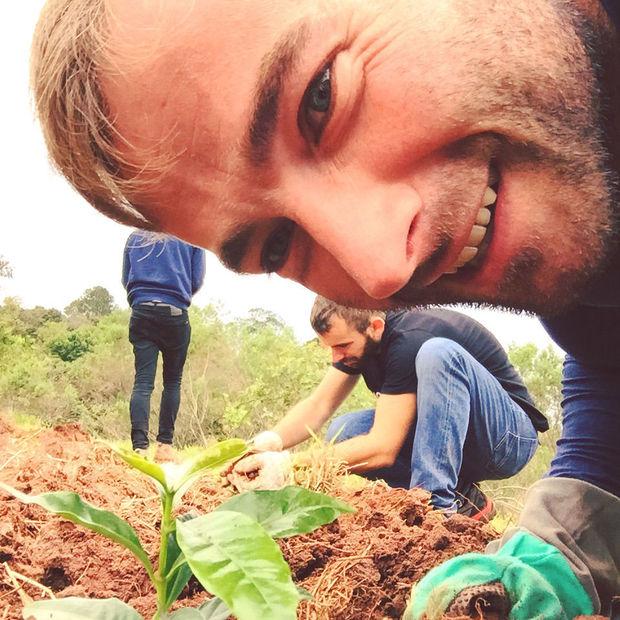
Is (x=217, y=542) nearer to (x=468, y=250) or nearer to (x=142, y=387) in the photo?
(x=468, y=250)

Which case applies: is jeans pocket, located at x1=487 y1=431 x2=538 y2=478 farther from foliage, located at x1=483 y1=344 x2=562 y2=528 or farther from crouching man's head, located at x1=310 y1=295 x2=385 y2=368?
foliage, located at x1=483 y1=344 x2=562 y2=528

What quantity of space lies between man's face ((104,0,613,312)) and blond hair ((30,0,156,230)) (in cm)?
4

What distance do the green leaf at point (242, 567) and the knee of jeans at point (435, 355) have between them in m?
1.53

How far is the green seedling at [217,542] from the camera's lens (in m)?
0.49

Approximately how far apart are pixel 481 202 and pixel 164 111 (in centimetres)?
50

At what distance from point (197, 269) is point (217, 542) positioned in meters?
2.94

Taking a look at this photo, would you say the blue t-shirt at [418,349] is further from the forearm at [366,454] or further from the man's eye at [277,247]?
the man's eye at [277,247]

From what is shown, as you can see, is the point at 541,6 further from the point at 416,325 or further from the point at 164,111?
the point at 416,325

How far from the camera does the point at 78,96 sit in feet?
3.40

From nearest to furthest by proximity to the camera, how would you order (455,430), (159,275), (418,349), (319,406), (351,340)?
(455,430), (418,349), (351,340), (319,406), (159,275)

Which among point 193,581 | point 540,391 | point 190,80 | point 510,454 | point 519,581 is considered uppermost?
point 190,80

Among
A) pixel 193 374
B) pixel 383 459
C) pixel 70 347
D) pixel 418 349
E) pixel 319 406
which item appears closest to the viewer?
pixel 383 459

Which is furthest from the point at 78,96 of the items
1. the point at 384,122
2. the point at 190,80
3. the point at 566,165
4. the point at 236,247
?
the point at 566,165

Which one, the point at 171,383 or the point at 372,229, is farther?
the point at 171,383
